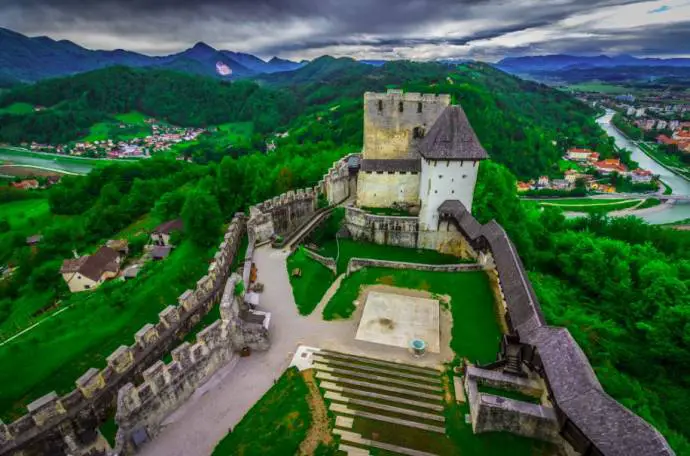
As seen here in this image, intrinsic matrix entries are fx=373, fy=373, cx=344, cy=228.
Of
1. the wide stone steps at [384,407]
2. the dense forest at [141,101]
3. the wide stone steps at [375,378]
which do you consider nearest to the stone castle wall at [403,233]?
the wide stone steps at [375,378]

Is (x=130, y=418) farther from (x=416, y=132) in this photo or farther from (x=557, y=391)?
(x=416, y=132)

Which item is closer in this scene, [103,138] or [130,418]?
[130,418]

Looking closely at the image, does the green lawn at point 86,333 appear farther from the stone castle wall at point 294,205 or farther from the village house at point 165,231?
the village house at point 165,231

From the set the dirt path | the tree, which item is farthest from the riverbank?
the dirt path

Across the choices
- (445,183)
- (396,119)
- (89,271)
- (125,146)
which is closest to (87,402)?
(445,183)

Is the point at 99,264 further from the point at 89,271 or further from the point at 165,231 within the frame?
the point at 165,231

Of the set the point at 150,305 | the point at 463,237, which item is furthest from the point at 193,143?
the point at 463,237

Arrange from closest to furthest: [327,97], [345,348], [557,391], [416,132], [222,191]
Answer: [557,391], [345,348], [416,132], [222,191], [327,97]
